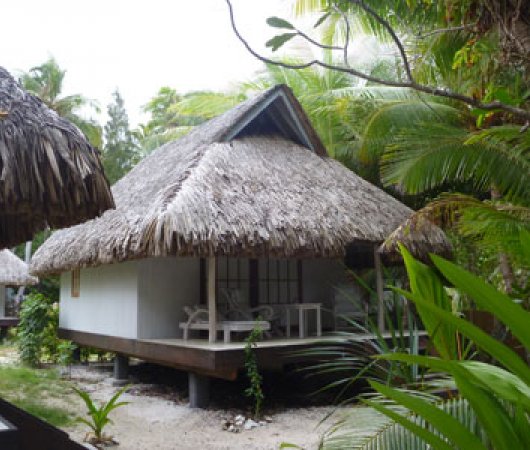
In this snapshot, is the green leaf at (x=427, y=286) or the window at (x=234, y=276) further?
the window at (x=234, y=276)

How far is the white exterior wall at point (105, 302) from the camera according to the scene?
8141 millimetres

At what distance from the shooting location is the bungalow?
6527mm

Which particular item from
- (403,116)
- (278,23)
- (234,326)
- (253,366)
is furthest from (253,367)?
(403,116)

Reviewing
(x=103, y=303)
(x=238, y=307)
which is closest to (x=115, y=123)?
(x=103, y=303)

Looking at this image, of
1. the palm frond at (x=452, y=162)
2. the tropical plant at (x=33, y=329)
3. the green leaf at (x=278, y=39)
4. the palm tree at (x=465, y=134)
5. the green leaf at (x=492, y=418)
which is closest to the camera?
the green leaf at (x=492, y=418)

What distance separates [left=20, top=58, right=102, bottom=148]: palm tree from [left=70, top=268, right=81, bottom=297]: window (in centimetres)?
1320

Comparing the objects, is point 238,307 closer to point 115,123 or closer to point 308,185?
point 308,185

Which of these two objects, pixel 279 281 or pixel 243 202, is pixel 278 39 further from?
pixel 279 281

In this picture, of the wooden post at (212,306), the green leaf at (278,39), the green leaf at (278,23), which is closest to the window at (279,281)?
the wooden post at (212,306)

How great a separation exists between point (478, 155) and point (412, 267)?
18.3 feet

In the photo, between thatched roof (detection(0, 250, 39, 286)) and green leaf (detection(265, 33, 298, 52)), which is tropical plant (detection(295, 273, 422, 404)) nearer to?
green leaf (detection(265, 33, 298, 52))

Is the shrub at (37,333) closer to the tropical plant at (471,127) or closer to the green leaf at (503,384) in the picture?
the tropical plant at (471,127)

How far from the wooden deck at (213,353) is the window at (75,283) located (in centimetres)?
278

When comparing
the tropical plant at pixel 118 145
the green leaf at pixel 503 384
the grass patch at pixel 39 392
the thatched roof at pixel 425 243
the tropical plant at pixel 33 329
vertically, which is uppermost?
the tropical plant at pixel 118 145
